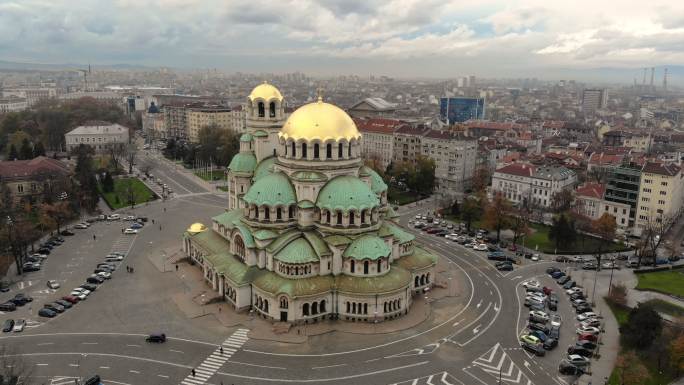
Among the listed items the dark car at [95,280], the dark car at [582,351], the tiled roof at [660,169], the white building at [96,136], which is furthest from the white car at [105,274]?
the white building at [96,136]

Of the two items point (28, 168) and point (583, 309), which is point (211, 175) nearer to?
point (28, 168)

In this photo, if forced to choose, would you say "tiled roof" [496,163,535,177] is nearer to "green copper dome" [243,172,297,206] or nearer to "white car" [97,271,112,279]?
"green copper dome" [243,172,297,206]

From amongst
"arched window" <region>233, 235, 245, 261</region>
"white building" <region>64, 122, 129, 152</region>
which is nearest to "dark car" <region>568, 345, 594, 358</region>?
"arched window" <region>233, 235, 245, 261</region>

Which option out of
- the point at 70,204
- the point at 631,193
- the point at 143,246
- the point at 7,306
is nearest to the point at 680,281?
the point at 631,193

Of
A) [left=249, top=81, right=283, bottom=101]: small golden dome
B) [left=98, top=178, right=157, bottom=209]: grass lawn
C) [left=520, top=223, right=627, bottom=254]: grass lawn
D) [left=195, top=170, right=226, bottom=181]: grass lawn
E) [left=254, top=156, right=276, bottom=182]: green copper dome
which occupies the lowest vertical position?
[left=520, top=223, right=627, bottom=254]: grass lawn

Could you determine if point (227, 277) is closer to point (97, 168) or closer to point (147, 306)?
point (147, 306)

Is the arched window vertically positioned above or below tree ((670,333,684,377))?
above

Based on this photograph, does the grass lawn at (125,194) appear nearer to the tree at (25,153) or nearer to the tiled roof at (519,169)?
the tree at (25,153)

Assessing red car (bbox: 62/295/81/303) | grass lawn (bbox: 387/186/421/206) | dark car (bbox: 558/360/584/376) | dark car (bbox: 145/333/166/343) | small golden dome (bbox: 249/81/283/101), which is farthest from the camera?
grass lawn (bbox: 387/186/421/206)
